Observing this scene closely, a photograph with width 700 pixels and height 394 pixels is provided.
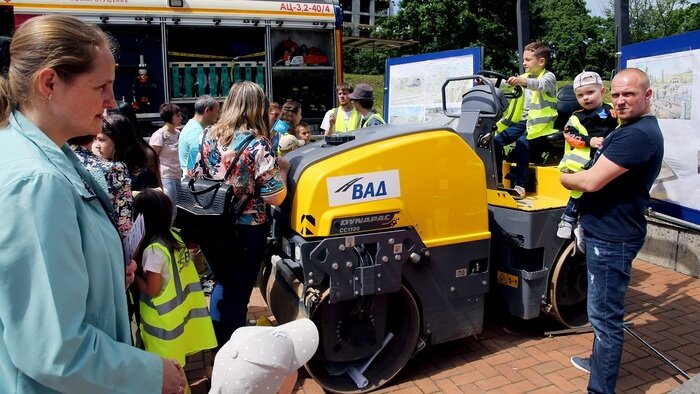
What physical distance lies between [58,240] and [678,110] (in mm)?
4832

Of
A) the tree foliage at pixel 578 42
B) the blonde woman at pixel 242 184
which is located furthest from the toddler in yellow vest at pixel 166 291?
the tree foliage at pixel 578 42

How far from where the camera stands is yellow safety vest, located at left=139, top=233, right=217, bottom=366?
2803mm

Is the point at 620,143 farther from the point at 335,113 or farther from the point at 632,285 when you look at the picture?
the point at 335,113

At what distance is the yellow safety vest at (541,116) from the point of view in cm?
453

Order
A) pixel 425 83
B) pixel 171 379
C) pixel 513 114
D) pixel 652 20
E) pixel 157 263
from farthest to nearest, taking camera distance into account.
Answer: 1. pixel 652 20
2. pixel 425 83
3. pixel 513 114
4. pixel 157 263
5. pixel 171 379

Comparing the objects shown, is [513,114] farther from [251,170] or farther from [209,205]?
[209,205]

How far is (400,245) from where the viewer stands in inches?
125

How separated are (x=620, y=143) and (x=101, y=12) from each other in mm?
6087

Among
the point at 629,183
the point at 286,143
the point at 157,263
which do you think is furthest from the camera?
the point at 286,143

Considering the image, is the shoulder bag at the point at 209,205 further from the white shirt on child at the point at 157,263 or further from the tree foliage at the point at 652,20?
the tree foliage at the point at 652,20

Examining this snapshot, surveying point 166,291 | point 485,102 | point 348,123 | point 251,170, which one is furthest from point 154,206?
point 348,123

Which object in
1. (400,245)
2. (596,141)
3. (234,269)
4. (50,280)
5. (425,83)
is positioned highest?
(425,83)

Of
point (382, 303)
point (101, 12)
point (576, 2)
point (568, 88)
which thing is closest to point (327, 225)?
point (382, 303)

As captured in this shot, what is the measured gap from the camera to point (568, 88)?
4957 mm
